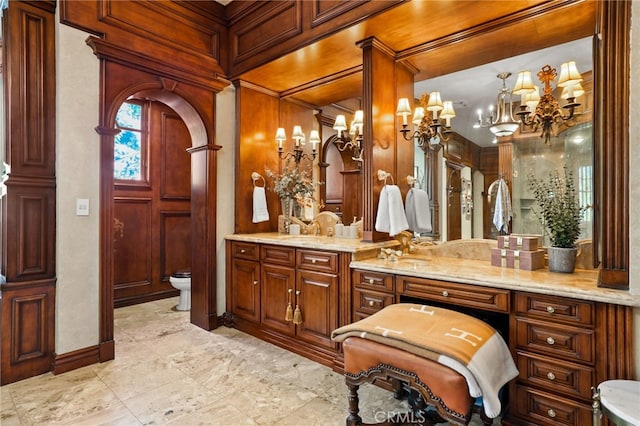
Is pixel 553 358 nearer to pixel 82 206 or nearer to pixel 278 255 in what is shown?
pixel 278 255

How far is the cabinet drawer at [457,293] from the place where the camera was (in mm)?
1793

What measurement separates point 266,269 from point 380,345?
1667 mm

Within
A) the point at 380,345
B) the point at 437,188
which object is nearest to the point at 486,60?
the point at 437,188

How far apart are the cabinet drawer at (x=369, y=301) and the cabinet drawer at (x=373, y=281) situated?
0.12 feet

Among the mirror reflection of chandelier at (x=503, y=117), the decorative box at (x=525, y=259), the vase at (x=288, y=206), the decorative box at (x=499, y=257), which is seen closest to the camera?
the decorative box at (x=525, y=259)

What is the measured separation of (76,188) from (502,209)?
3178 mm

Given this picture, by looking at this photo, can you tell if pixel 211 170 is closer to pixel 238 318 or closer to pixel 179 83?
pixel 179 83

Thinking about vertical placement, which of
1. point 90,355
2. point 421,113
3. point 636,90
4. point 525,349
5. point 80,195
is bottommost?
point 90,355

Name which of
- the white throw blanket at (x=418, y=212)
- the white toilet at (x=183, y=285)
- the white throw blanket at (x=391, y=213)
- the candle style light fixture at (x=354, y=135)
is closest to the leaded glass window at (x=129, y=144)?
the white toilet at (x=183, y=285)

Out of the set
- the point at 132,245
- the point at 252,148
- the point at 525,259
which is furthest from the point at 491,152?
the point at 132,245

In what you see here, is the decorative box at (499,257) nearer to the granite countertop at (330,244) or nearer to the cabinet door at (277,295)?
the granite countertop at (330,244)

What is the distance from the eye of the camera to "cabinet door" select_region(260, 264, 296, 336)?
290cm

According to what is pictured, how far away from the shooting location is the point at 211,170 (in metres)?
3.44

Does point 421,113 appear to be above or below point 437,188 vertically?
above
